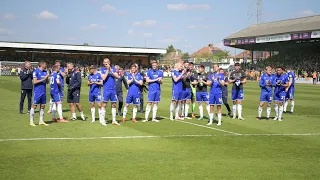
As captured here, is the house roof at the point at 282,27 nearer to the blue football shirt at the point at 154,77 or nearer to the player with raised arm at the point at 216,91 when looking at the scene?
the player with raised arm at the point at 216,91

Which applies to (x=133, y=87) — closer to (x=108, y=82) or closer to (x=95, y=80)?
(x=108, y=82)

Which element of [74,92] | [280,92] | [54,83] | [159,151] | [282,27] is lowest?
[159,151]

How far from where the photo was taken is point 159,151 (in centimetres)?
929

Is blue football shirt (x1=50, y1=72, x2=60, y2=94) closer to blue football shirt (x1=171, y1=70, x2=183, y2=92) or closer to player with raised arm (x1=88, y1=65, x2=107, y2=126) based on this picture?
player with raised arm (x1=88, y1=65, x2=107, y2=126)

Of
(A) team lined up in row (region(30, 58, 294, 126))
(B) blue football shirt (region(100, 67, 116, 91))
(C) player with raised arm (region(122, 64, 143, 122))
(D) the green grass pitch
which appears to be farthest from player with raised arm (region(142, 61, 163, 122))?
(B) blue football shirt (region(100, 67, 116, 91))

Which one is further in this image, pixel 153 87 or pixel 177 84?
pixel 177 84

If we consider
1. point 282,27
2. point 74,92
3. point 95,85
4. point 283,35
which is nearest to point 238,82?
point 95,85

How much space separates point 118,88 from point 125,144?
723 centimetres

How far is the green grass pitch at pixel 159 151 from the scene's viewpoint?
7375 mm

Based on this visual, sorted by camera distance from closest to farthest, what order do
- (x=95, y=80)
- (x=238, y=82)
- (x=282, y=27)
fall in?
(x=95, y=80)
(x=238, y=82)
(x=282, y=27)

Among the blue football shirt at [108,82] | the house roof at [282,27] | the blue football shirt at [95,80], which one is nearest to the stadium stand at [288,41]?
the house roof at [282,27]

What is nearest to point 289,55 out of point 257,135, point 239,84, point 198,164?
point 239,84

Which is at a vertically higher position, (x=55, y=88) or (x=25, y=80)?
(x=25, y=80)

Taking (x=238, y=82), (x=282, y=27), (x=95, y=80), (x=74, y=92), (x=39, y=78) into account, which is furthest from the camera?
(x=282, y=27)
